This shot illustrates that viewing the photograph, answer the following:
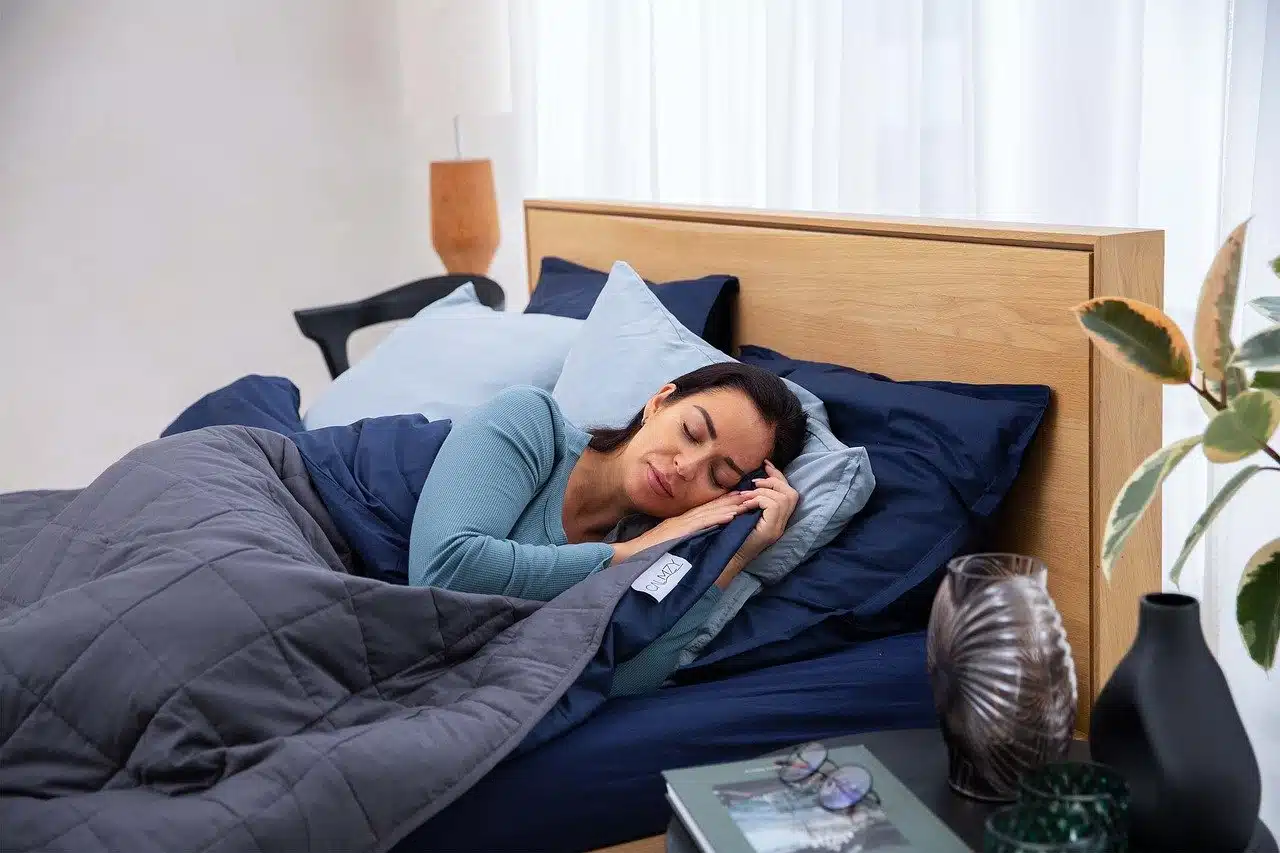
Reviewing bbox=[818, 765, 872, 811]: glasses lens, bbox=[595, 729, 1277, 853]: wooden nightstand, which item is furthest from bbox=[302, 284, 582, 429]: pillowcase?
bbox=[818, 765, 872, 811]: glasses lens

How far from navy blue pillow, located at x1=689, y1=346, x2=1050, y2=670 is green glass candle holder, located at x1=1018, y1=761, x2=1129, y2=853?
52 cm

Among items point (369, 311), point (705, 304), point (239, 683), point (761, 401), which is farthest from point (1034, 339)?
point (369, 311)

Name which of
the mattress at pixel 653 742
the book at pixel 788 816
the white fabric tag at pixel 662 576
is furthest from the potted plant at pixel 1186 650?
the white fabric tag at pixel 662 576

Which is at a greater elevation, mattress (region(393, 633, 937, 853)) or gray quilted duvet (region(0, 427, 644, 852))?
gray quilted duvet (region(0, 427, 644, 852))

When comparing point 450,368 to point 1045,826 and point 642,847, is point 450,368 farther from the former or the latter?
point 1045,826

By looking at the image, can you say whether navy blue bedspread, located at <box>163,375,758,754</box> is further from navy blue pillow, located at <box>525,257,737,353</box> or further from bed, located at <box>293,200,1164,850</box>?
navy blue pillow, located at <box>525,257,737,353</box>

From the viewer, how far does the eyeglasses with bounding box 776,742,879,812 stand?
3.55 ft

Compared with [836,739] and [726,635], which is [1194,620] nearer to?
[836,739]

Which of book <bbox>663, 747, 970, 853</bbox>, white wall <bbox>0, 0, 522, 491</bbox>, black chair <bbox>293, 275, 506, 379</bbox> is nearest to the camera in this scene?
book <bbox>663, 747, 970, 853</bbox>

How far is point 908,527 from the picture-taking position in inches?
62.2

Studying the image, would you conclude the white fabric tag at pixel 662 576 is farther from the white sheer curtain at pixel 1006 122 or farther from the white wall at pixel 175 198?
the white wall at pixel 175 198

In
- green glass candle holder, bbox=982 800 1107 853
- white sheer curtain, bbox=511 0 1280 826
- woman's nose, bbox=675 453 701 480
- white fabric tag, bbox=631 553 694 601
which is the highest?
white sheer curtain, bbox=511 0 1280 826

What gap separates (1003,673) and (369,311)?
6.87 feet

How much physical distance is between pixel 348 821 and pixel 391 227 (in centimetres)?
310
